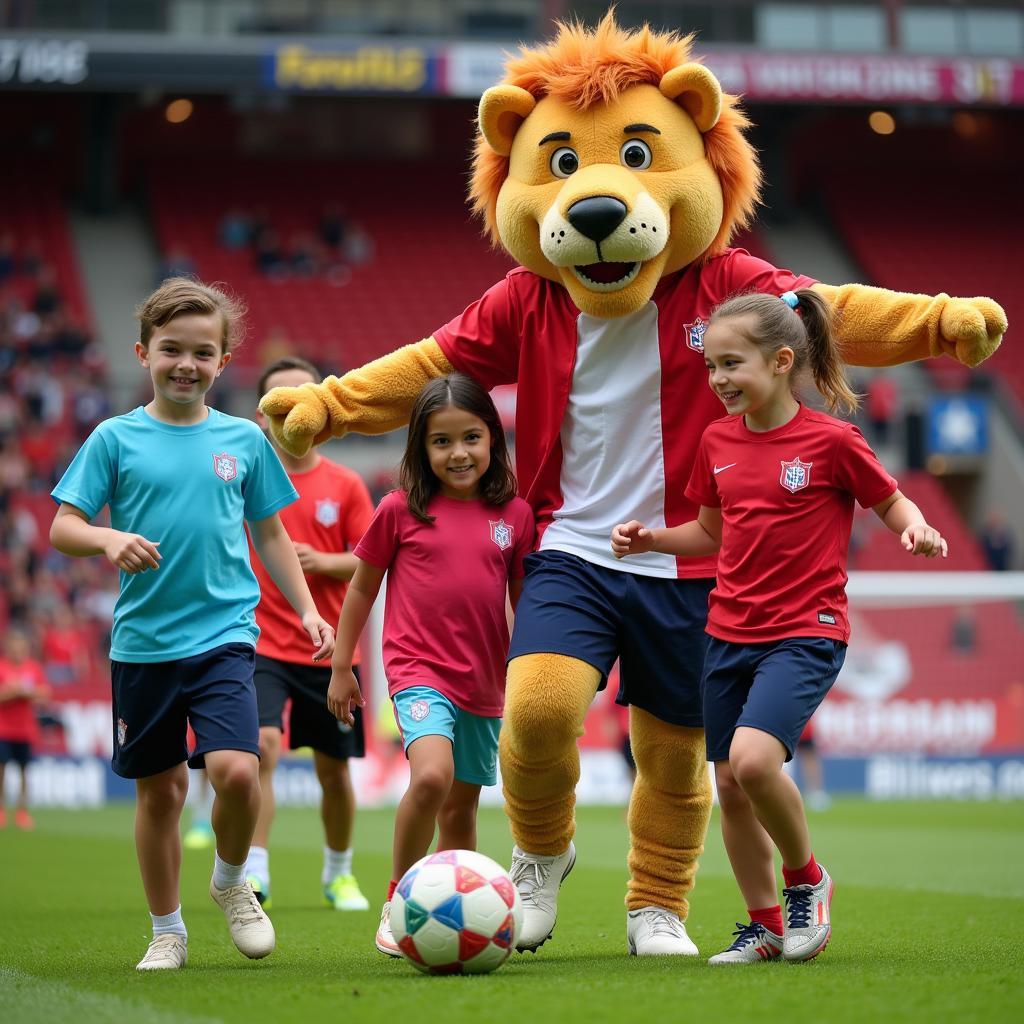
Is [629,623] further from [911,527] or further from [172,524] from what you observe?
[172,524]

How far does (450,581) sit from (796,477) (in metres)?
1.10

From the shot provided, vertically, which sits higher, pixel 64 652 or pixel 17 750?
pixel 64 652

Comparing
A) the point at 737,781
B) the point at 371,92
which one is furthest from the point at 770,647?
the point at 371,92

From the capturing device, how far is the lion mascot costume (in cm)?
480

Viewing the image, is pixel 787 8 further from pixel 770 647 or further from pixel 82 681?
pixel 770 647

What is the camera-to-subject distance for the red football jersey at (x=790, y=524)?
437 cm

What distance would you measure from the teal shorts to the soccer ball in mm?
596

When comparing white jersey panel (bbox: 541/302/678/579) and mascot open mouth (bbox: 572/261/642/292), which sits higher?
mascot open mouth (bbox: 572/261/642/292)

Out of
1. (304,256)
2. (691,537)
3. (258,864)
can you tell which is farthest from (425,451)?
(304,256)

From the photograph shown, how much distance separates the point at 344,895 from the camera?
22.0 ft

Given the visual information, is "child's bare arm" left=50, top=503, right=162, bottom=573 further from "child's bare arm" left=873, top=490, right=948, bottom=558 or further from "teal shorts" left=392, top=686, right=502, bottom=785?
"child's bare arm" left=873, top=490, right=948, bottom=558

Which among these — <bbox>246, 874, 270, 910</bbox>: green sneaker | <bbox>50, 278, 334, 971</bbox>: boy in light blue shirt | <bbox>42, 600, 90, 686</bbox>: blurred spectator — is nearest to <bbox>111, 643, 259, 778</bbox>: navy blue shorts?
<bbox>50, 278, 334, 971</bbox>: boy in light blue shirt

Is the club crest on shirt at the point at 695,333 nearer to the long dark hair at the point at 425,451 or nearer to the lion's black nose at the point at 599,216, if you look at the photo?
the lion's black nose at the point at 599,216

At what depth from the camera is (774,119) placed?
25.1 metres
